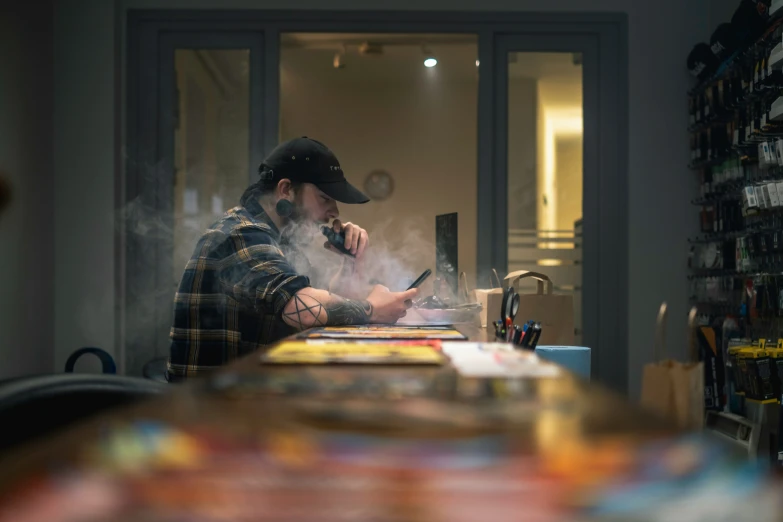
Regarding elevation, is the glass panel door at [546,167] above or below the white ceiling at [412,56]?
below

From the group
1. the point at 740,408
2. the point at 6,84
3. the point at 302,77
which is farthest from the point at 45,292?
the point at 740,408

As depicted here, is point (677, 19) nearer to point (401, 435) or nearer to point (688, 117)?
point (688, 117)

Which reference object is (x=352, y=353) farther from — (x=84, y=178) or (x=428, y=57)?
(x=428, y=57)

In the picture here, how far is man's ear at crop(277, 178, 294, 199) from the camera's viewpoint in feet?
8.30

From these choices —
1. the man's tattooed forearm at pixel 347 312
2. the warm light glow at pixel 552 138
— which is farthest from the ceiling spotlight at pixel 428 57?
the man's tattooed forearm at pixel 347 312

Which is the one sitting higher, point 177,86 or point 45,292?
→ point 177,86

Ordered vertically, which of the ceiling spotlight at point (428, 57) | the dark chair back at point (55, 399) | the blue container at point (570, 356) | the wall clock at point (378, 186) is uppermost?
the ceiling spotlight at point (428, 57)

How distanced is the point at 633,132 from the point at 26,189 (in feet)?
10.7

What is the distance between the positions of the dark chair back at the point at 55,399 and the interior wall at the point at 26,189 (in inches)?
112

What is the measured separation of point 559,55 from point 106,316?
2915mm

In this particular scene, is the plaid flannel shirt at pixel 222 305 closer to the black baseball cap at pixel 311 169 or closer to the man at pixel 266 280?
the man at pixel 266 280

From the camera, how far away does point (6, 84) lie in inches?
147

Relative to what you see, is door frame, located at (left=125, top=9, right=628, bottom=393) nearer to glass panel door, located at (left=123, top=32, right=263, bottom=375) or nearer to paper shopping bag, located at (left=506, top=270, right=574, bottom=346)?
glass panel door, located at (left=123, top=32, right=263, bottom=375)

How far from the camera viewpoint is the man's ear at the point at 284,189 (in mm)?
2529
